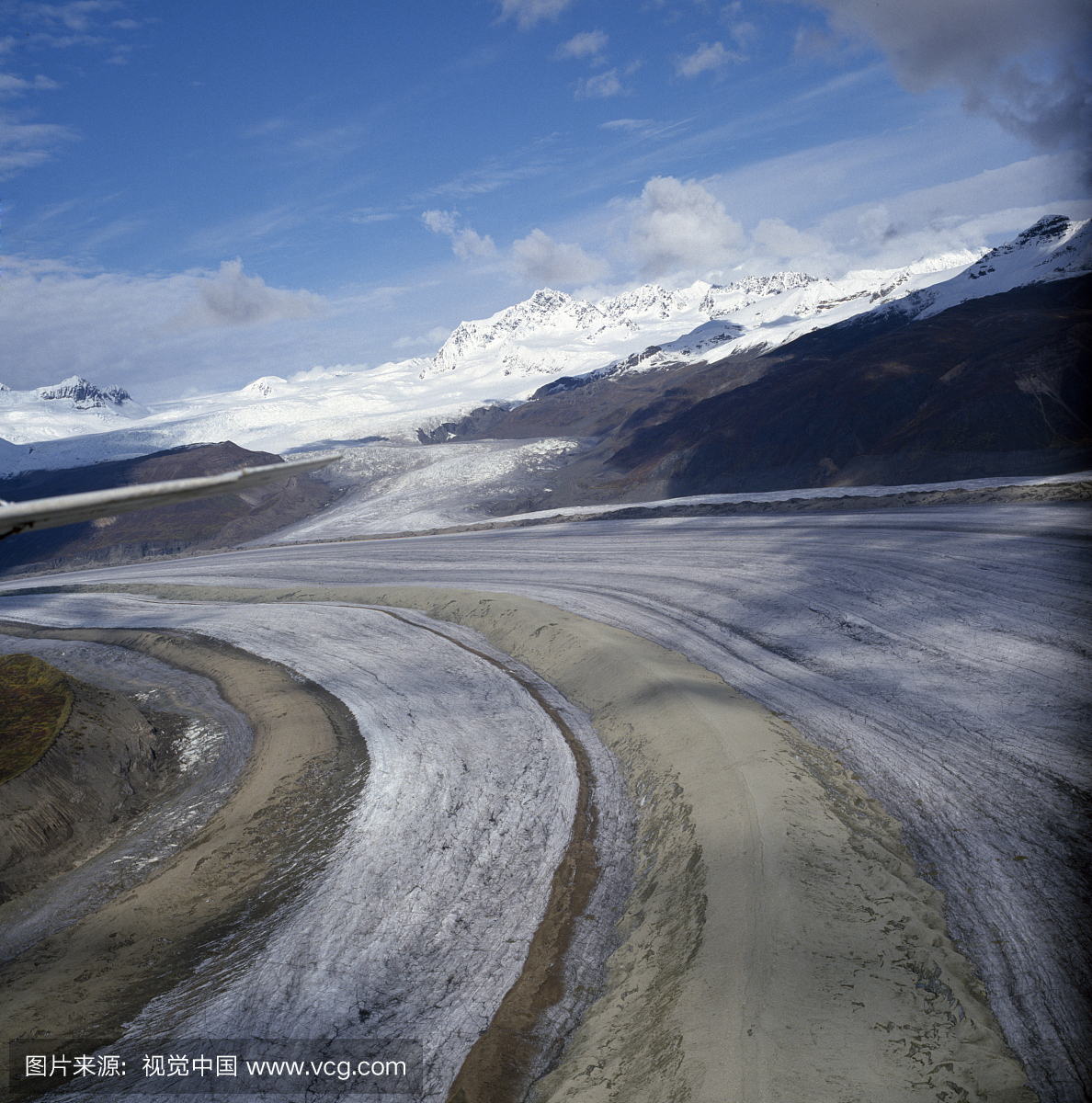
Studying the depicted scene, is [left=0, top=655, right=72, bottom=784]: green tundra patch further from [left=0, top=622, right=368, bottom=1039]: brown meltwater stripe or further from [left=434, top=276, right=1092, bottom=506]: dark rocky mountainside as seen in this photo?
[left=434, top=276, right=1092, bottom=506]: dark rocky mountainside

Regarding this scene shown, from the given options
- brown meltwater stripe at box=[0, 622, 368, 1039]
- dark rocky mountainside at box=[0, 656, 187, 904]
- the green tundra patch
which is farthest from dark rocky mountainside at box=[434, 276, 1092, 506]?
the green tundra patch

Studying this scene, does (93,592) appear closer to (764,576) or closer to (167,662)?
(167,662)

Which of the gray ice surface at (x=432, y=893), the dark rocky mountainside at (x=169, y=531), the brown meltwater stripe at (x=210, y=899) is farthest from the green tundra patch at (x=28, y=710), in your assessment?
the dark rocky mountainside at (x=169, y=531)

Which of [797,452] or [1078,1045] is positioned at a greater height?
[797,452]

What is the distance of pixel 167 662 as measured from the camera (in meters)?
18.2

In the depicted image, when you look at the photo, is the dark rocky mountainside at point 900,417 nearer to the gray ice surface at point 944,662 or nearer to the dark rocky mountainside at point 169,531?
the gray ice surface at point 944,662

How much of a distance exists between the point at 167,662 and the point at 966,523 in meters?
21.8

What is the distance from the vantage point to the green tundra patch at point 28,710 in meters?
9.78

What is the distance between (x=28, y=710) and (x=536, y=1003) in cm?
1008

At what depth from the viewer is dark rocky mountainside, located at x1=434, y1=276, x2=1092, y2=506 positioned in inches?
1163

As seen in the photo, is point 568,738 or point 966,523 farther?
point 966,523

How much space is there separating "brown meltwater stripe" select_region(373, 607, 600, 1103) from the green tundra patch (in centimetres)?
768

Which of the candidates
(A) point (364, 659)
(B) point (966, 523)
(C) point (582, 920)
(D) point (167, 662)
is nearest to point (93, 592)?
(D) point (167, 662)

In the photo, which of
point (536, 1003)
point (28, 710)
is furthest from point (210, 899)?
point (28, 710)
